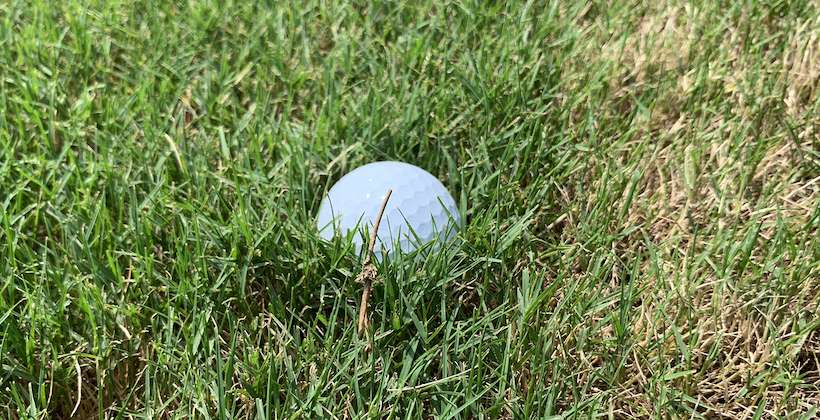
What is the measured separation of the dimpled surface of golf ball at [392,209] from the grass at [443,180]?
2.4 inches

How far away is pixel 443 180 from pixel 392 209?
45 centimetres

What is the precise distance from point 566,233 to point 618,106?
25.2 inches

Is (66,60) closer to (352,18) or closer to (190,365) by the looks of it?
(352,18)

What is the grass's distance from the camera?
2002 millimetres

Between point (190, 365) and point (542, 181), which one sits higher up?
point (542, 181)

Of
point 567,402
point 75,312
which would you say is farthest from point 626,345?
point 75,312

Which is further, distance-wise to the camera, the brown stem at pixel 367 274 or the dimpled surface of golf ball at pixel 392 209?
the dimpled surface of golf ball at pixel 392 209

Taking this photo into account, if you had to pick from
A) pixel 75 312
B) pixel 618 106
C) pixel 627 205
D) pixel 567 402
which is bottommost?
pixel 567 402

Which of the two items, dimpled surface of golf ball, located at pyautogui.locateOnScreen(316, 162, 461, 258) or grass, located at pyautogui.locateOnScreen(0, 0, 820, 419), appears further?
dimpled surface of golf ball, located at pyautogui.locateOnScreen(316, 162, 461, 258)

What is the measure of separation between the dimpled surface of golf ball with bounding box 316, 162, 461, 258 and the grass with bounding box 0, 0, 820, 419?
62mm

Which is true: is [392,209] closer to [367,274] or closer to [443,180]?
[367,274]

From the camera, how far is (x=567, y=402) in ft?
6.55

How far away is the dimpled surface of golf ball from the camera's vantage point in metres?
2.13

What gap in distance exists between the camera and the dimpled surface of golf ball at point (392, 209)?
213 cm
